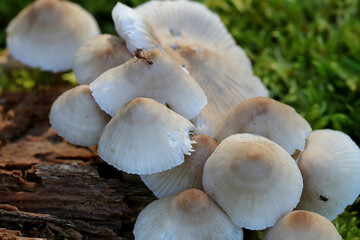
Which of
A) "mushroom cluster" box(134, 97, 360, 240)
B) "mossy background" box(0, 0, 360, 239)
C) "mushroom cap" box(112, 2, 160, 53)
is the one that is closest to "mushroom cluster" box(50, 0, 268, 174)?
"mushroom cap" box(112, 2, 160, 53)

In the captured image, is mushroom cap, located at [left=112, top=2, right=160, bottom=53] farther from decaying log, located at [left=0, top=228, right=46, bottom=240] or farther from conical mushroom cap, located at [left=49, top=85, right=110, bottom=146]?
decaying log, located at [left=0, top=228, right=46, bottom=240]

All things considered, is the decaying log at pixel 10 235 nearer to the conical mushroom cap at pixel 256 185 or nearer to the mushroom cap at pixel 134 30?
the conical mushroom cap at pixel 256 185

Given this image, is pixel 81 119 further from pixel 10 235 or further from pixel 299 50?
pixel 299 50

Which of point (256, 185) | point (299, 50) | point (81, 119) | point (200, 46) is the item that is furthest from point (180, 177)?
point (299, 50)

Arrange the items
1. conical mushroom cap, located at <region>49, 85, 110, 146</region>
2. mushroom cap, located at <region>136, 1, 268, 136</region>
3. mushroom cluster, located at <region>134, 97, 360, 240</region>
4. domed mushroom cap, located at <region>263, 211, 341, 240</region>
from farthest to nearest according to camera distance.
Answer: mushroom cap, located at <region>136, 1, 268, 136</region>, conical mushroom cap, located at <region>49, 85, 110, 146</region>, mushroom cluster, located at <region>134, 97, 360, 240</region>, domed mushroom cap, located at <region>263, 211, 341, 240</region>

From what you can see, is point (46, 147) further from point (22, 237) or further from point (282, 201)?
point (282, 201)

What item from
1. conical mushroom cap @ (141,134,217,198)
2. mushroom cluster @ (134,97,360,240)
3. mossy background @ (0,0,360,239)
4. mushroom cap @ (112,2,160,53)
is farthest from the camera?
mossy background @ (0,0,360,239)

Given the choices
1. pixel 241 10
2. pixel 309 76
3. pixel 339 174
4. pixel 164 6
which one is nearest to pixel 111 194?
pixel 339 174

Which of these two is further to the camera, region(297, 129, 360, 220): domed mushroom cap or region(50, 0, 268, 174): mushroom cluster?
region(297, 129, 360, 220): domed mushroom cap
